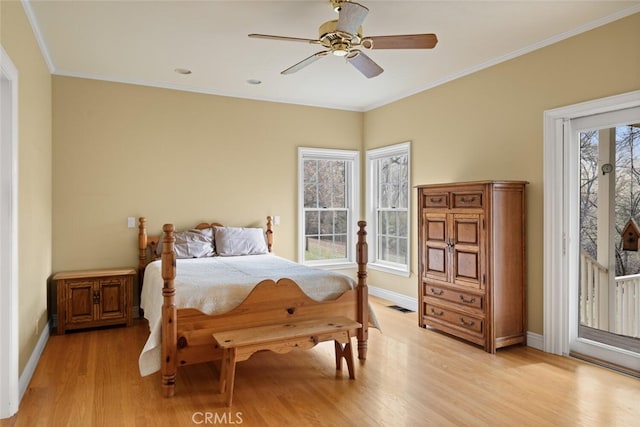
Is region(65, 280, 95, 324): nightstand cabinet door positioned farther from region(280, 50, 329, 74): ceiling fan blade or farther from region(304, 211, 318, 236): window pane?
region(280, 50, 329, 74): ceiling fan blade

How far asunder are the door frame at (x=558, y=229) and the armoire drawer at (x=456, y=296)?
0.58 metres

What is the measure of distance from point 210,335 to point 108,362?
113 centimetres

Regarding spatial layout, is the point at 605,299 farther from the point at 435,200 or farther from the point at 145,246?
the point at 145,246

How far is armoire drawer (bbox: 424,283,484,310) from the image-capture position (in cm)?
378

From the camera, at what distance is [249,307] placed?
310cm

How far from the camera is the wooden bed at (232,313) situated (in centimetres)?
284

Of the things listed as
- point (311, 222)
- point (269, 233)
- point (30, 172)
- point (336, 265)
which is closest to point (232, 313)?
point (30, 172)

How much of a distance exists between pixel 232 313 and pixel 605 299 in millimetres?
3077

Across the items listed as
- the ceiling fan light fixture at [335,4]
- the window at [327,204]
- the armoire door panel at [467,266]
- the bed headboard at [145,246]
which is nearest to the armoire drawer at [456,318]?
the armoire door panel at [467,266]

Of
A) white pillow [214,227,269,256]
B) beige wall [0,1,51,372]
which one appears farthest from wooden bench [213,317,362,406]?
Result: white pillow [214,227,269,256]

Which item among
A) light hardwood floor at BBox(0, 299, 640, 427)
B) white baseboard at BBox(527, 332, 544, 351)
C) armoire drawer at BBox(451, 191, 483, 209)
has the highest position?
armoire drawer at BBox(451, 191, 483, 209)

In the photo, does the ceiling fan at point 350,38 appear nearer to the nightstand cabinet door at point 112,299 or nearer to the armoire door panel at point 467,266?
the armoire door panel at point 467,266

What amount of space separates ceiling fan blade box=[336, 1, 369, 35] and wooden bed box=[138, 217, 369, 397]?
1.53 metres

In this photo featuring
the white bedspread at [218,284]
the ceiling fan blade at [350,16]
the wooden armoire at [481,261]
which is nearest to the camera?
the ceiling fan blade at [350,16]
